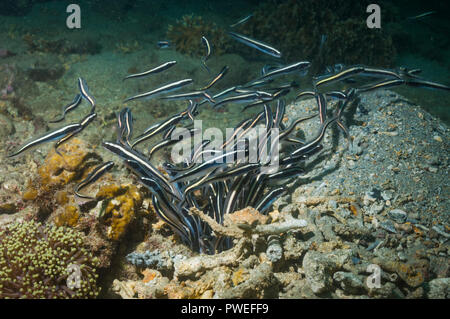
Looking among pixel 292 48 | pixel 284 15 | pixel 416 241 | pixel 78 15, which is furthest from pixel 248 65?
pixel 78 15

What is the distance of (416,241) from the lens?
11.5ft

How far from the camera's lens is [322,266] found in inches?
113

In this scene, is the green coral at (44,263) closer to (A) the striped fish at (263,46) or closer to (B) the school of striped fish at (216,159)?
(B) the school of striped fish at (216,159)

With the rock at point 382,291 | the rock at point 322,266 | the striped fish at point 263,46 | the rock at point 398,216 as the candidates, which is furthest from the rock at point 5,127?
the rock at point 398,216

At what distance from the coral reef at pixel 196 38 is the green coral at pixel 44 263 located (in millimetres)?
9696

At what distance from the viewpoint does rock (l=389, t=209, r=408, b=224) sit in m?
3.72

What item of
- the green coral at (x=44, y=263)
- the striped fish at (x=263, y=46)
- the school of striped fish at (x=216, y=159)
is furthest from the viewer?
the striped fish at (x=263, y=46)

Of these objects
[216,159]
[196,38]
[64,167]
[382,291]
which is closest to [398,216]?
[382,291]

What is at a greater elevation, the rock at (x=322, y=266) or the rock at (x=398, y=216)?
the rock at (x=398, y=216)

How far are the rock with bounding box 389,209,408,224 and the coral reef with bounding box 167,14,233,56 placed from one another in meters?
9.39

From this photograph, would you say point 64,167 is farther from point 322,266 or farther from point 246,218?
point 322,266

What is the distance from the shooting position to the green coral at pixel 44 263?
110 inches
